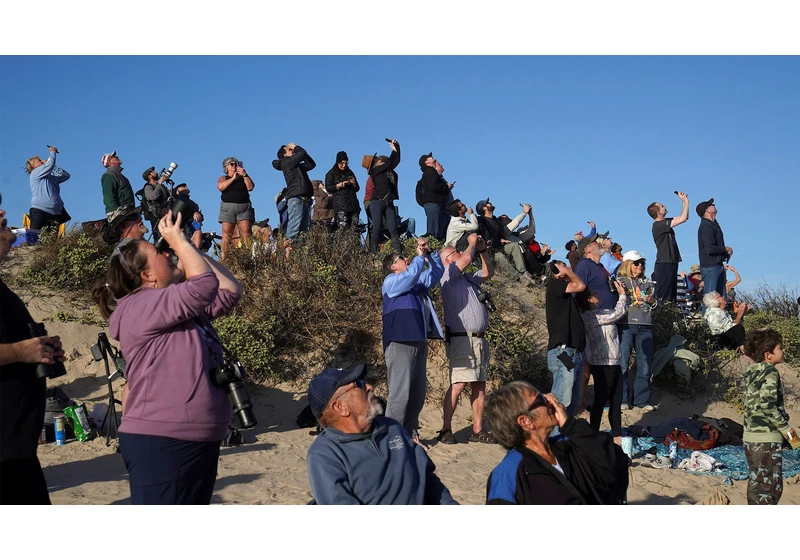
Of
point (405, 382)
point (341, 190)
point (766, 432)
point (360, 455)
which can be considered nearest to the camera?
point (360, 455)

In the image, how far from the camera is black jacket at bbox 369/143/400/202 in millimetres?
11664

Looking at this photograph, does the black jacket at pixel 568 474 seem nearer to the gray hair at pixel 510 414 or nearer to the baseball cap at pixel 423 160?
the gray hair at pixel 510 414

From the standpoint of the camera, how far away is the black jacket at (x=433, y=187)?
12.2m

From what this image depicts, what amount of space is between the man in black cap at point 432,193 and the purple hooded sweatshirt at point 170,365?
9.23 metres

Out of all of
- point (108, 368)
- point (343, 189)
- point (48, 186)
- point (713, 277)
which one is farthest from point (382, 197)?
point (108, 368)

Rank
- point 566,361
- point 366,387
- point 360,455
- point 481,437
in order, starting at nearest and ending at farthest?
point 360,455, point 366,387, point 566,361, point 481,437

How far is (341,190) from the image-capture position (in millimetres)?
11898

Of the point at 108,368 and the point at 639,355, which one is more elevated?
the point at 108,368

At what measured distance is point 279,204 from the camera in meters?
12.8

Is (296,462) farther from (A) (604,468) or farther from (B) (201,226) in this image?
(B) (201,226)

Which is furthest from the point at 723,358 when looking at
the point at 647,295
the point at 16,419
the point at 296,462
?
the point at 16,419

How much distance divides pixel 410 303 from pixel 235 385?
380 cm

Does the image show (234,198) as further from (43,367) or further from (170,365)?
(170,365)

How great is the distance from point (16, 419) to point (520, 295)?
32.1 feet
